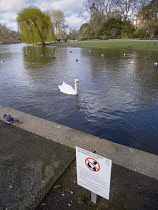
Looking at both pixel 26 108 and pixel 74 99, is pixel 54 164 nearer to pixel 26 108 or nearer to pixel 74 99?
pixel 26 108

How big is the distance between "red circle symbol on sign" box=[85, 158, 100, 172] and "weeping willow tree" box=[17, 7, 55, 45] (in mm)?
47136

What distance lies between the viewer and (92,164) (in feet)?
7.31

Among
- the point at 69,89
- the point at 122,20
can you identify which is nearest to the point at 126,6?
the point at 122,20

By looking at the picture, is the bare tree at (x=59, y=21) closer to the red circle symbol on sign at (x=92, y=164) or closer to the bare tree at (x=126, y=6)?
the bare tree at (x=126, y=6)

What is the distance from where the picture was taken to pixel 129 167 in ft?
11.2

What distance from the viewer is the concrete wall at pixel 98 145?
3443mm

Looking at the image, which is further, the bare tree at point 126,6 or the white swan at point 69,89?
the bare tree at point 126,6

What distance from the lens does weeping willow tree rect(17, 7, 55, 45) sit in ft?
140

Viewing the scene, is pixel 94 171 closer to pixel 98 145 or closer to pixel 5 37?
pixel 98 145

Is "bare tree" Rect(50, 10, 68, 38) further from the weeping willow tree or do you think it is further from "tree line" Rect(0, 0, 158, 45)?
the weeping willow tree

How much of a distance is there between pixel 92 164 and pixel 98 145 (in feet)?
6.39

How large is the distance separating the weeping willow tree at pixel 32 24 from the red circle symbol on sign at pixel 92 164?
47.1m

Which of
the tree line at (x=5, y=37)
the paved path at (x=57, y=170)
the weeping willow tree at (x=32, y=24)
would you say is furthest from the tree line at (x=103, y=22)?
the paved path at (x=57, y=170)

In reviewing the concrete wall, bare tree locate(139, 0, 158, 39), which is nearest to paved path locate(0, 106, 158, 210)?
the concrete wall
